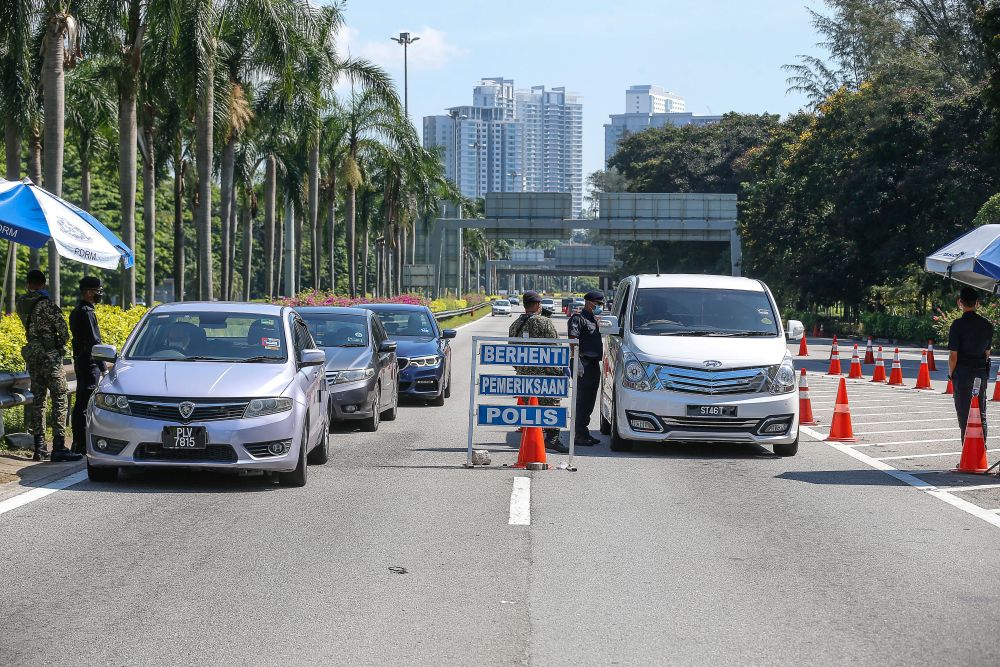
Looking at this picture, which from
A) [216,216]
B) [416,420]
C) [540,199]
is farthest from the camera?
[216,216]

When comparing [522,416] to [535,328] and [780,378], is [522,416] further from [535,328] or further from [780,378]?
[780,378]

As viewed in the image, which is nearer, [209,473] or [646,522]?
[646,522]

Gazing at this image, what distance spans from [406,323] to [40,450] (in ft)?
32.3

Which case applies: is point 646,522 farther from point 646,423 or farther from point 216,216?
point 216,216

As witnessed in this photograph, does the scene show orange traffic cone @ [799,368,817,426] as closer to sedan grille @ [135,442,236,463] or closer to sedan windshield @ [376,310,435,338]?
sedan windshield @ [376,310,435,338]

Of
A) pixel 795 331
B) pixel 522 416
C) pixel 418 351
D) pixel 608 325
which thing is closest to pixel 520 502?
pixel 522 416

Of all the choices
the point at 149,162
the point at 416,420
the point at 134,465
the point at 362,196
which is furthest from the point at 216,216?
the point at 134,465

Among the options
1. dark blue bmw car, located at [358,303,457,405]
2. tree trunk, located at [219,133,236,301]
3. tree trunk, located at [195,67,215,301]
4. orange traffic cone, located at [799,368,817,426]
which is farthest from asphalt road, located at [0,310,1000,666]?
tree trunk, located at [219,133,236,301]

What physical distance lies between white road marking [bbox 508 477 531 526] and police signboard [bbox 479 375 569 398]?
1034 millimetres

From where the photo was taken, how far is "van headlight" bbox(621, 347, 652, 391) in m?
14.2

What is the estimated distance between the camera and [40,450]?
41.3ft

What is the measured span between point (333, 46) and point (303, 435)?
3222 centimetres

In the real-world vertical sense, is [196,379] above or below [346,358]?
above

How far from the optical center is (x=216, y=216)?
110 metres
